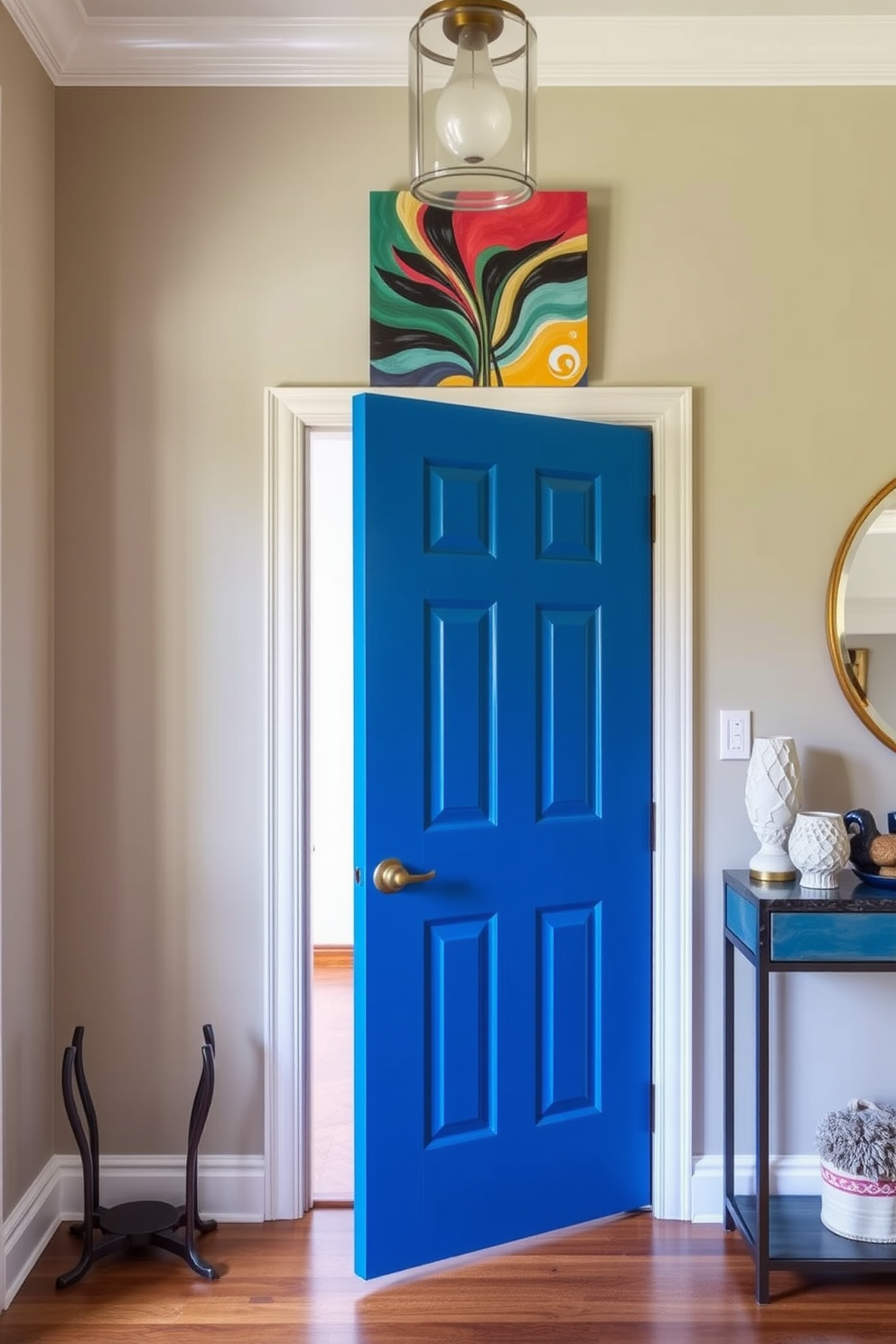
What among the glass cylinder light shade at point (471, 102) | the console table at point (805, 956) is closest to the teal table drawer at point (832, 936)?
the console table at point (805, 956)

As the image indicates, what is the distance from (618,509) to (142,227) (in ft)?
4.51

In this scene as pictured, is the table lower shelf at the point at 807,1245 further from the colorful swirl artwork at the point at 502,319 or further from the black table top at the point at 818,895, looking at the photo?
the colorful swirl artwork at the point at 502,319

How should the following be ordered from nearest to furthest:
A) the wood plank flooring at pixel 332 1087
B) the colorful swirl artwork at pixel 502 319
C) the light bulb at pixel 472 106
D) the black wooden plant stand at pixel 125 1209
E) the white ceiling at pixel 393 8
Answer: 1. the light bulb at pixel 472 106
2. the black wooden plant stand at pixel 125 1209
3. the white ceiling at pixel 393 8
4. the colorful swirl artwork at pixel 502 319
5. the wood plank flooring at pixel 332 1087

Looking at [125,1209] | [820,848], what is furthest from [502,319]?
[125,1209]

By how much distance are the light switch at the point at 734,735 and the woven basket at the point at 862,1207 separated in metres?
0.96

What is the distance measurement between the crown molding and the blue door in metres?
0.91

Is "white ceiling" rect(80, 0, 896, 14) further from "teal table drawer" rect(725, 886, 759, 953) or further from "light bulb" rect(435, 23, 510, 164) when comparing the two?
"teal table drawer" rect(725, 886, 759, 953)

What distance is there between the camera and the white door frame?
2.68 m

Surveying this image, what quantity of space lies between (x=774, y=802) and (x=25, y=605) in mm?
1789

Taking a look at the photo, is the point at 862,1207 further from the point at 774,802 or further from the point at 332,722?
the point at 332,722

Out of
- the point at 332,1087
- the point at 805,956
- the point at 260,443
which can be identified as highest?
the point at 260,443

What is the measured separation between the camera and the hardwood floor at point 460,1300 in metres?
2.21

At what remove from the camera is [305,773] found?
2.71 metres

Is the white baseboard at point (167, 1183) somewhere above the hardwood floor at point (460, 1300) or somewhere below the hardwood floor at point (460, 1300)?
above
